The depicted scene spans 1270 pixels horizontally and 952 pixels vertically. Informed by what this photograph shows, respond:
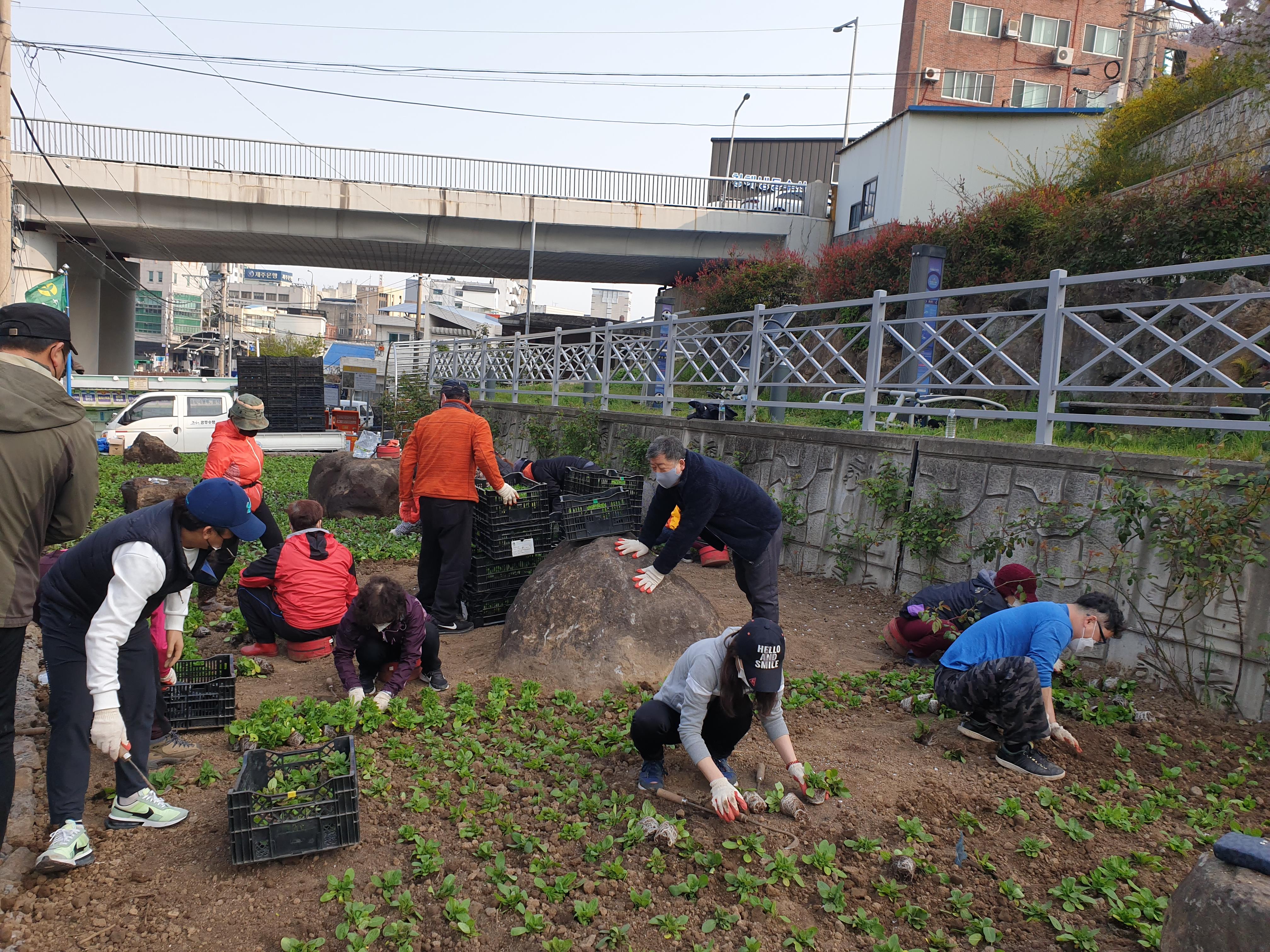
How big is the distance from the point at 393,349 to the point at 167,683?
77.9 ft

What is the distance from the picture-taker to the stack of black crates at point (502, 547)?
21.3ft

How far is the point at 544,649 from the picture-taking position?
5.29 metres

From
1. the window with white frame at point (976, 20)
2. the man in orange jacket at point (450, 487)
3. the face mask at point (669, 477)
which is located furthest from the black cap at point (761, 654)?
the window with white frame at point (976, 20)

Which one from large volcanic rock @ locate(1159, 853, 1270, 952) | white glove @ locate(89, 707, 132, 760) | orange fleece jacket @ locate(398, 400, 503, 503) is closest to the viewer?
large volcanic rock @ locate(1159, 853, 1270, 952)

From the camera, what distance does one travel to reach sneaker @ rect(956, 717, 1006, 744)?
14.0ft

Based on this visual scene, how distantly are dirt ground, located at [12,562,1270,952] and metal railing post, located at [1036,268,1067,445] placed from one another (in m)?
1.92

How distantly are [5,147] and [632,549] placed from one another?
11.0 m

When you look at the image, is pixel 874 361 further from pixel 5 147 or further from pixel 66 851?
pixel 5 147

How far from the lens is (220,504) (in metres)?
3.22

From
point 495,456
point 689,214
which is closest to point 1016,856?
point 495,456

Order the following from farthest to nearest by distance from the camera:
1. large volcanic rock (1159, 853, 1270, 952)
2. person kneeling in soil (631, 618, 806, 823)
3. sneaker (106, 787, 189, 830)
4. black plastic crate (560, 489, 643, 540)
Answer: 1. black plastic crate (560, 489, 643, 540)
2. sneaker (106, 787, 189, 830)
3. person kneeling in soil (631, 618, 806, 823)
4. large volcanic rock (1159, 853, 1270, 952)

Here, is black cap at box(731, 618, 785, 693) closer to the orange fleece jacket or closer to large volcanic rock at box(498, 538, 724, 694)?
large volcanic rock at box(498, 538, 724, 694)

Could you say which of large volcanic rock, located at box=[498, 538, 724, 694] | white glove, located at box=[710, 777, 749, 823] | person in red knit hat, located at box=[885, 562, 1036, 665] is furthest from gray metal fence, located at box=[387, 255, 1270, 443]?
white glove, located at box=[710, 777, 749, 823]

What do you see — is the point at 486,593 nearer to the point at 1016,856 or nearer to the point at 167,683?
the point at 167,683
